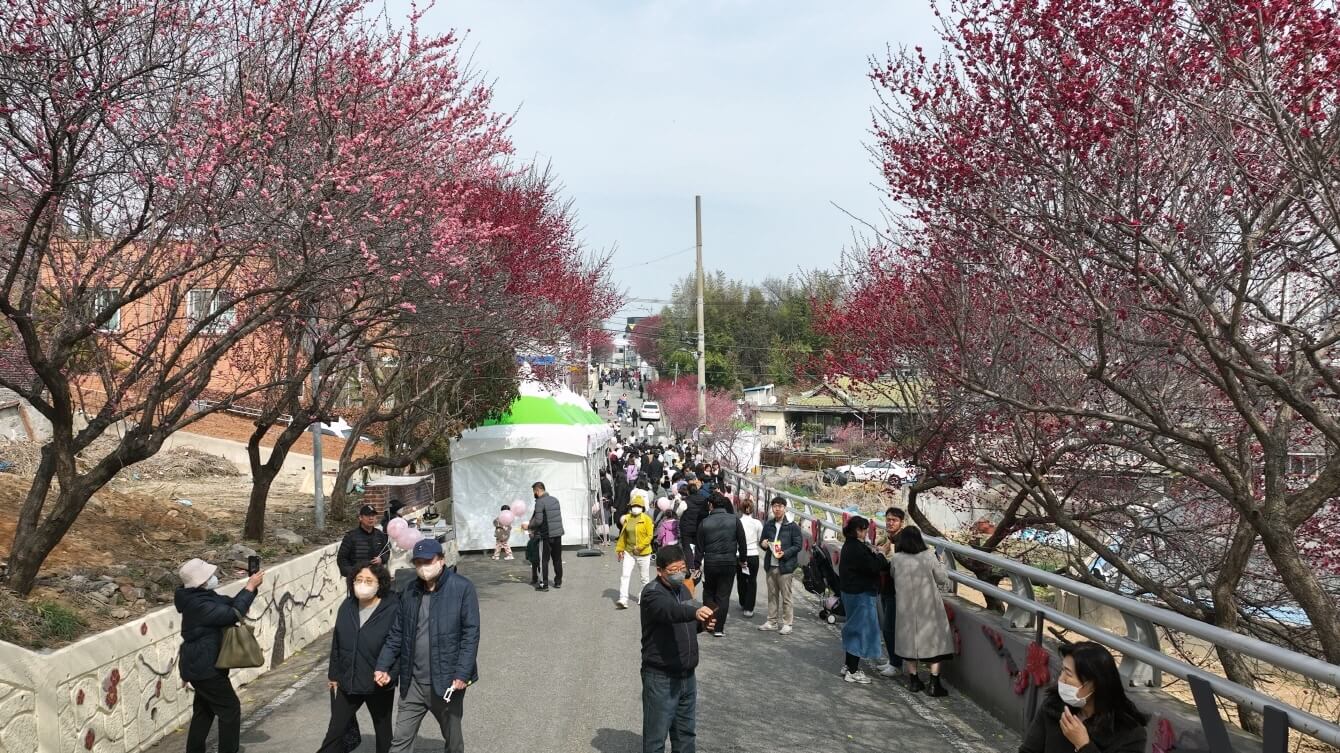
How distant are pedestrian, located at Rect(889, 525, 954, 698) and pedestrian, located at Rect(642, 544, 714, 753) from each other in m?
2.89

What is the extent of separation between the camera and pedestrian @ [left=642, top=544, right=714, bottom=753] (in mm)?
6543

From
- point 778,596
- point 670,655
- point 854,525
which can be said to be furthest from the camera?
point 778,596

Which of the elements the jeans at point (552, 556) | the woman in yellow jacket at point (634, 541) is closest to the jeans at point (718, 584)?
the woman in yellow jacket at point (634, 541)

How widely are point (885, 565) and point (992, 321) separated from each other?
263cm

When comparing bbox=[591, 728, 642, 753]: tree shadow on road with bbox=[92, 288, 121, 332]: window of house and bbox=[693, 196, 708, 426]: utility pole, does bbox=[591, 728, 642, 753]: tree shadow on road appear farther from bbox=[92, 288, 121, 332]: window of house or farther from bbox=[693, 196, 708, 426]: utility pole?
bbox=[693, 196, 708, 426]: utility pole

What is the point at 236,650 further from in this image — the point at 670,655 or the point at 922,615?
the point at 922,615

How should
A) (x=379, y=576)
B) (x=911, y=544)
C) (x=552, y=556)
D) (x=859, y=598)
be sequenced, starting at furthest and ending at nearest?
(x=552, y=556) → (x=859, y=598) → (x=911, y=544) → (x=379, y=576)

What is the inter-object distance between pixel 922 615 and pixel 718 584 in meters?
3.23

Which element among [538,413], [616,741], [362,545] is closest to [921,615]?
[616,741]

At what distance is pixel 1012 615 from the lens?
27.6ft

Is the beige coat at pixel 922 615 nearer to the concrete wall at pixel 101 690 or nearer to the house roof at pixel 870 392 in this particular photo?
the house roof at pixel 870 392

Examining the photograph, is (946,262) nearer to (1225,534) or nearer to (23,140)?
(1225,534)

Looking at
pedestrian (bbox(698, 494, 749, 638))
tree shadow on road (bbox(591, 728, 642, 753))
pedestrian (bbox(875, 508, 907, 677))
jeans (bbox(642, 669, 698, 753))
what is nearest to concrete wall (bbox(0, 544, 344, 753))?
tree shadow on road (bbox(591, 728, 642, 753))

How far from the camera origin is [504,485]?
66.3 ft
